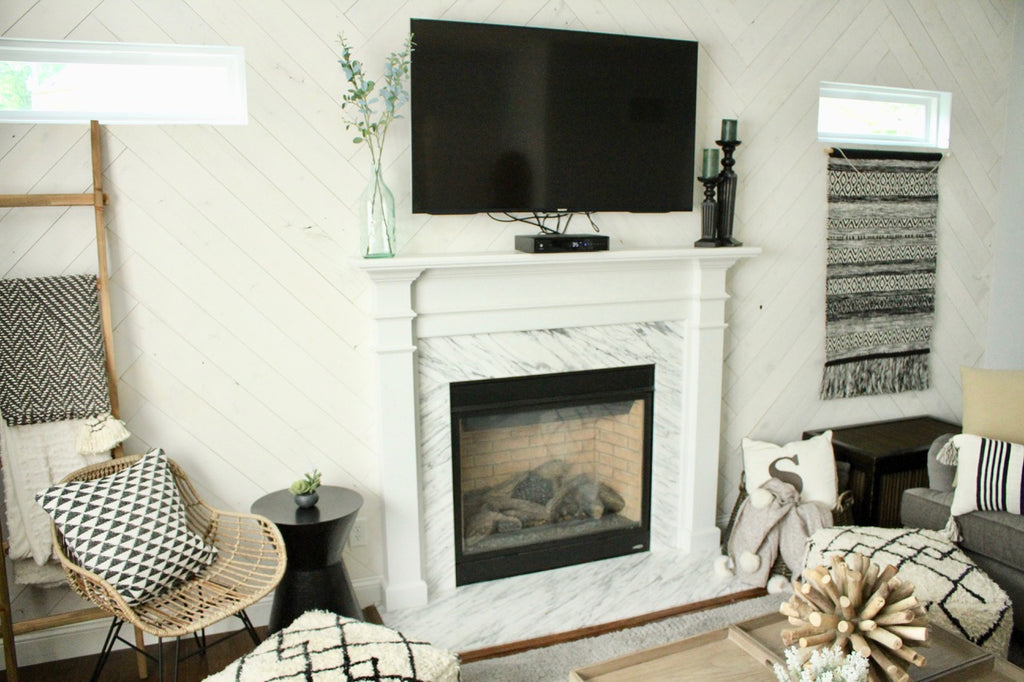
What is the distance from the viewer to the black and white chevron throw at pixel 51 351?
2.38 metres

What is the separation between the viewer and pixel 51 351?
2426 mm

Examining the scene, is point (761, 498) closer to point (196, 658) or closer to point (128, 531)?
point (196, 658)

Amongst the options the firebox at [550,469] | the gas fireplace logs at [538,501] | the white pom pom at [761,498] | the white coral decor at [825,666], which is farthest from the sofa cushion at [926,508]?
the white coral decor at [825,666]

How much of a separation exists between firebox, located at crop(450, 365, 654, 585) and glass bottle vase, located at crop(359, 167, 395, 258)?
0.60 meters

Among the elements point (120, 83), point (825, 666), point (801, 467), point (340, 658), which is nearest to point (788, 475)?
point (801, 467)

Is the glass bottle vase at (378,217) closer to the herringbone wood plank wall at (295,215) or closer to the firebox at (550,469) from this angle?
the herringbone wood plank wall at (295,215)

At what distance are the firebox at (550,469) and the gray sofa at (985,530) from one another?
1060 mm

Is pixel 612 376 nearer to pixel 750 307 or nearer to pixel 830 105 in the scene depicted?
pixel 750 307

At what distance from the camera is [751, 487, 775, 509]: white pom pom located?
10.2ft

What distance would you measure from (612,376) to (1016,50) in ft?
8.48

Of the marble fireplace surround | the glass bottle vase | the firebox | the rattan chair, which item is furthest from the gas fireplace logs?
the glass bottle vase

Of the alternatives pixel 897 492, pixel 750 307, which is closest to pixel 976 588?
pixel 897 492

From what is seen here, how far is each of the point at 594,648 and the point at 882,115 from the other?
2703mm

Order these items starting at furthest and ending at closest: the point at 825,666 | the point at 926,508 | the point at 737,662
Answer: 1. the point at 926,508
2. the point at 737,662
3. the point at 825,666
